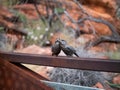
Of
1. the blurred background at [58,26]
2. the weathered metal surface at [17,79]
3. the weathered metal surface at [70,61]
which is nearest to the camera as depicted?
the weathered metal surface at [70,61]

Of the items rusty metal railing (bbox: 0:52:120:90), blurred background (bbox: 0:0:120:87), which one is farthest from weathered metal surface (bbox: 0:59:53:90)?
blurred background (bbox: 0:0:120:87)

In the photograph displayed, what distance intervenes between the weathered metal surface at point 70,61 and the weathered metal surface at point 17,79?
55mm

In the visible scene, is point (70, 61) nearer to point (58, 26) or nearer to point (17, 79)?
point (17, 79)

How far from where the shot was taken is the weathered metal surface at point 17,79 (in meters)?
1.53

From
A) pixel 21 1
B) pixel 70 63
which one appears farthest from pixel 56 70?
pixel 70 63

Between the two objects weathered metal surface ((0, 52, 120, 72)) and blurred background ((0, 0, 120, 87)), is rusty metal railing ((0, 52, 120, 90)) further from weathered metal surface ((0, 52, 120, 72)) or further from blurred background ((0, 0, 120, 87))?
blurred background ((0, 0, 120, 87))

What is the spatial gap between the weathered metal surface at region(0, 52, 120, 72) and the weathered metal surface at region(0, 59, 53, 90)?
6 centimetres

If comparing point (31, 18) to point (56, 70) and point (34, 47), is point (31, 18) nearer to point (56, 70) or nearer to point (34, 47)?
point (34, 47)

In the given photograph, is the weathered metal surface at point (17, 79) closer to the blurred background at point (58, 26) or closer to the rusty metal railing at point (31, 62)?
the rusty metal railing at point (31, 62)

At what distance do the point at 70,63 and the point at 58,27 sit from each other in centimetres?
235

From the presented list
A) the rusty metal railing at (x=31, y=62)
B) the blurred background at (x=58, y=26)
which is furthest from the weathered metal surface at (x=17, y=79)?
the blurred background at (x=58, y=26)

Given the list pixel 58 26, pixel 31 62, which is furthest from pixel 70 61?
pixel 58 26

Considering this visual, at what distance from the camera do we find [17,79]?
162 centimetres

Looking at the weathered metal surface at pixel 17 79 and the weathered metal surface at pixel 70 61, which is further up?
the weathered metal surface at pixel 70 61
